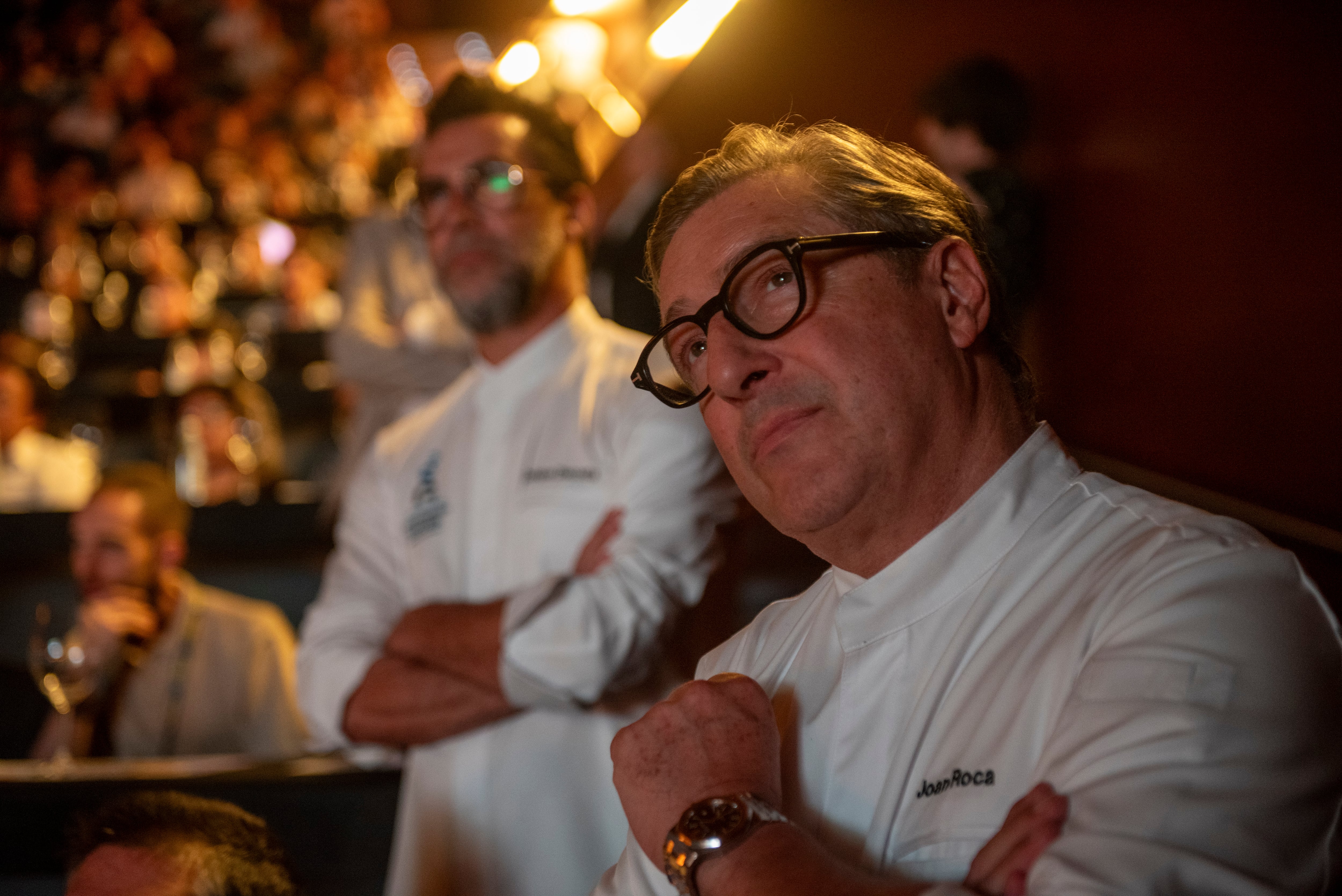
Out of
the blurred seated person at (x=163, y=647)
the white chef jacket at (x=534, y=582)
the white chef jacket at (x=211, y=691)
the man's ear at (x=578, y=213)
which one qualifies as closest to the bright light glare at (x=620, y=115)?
the blurred seated person at (x=163, y=647)

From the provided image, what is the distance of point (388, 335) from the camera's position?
317 cm

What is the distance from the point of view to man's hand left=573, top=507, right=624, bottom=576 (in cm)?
157

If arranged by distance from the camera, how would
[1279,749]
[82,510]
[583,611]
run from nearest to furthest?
[1279,749], [583,611], [82,510]

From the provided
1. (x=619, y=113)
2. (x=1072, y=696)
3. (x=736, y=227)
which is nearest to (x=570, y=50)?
(x=619, y=113)

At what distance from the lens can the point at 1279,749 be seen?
26.3 inches

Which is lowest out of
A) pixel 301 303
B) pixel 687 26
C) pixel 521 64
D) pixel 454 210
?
pixel 301 303

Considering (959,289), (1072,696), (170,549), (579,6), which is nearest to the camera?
(1072,696)

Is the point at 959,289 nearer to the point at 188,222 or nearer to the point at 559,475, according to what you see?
the point at 559,475

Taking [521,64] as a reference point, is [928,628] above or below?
below

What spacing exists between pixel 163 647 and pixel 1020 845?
7.13 feet

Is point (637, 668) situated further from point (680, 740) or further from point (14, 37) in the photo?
point (14, 37)

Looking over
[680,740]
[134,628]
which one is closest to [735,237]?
[680,740]

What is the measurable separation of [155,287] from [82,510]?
14.9 ft

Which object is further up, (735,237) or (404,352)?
(735,237)
